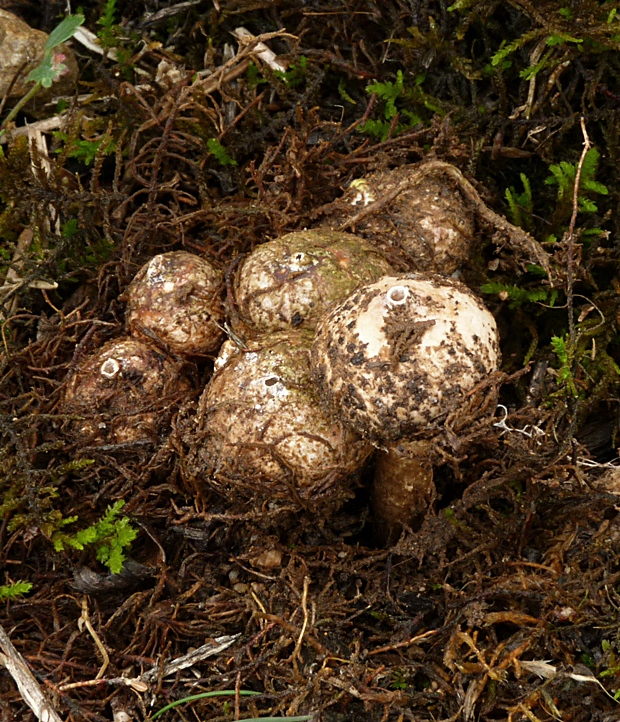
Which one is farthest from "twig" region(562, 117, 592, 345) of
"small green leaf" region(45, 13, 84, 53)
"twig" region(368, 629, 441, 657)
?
"small green leaf" region(45, 13, 84, 53)

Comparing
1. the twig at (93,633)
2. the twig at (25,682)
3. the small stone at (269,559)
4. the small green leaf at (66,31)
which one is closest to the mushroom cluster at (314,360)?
the small stone at (269,559)

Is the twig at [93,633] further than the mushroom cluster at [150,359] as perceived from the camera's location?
No

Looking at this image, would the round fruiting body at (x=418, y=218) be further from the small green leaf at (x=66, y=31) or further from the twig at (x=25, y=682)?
the twig at (x=25, y=682)

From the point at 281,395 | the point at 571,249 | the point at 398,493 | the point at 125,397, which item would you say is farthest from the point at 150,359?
the point at 571,249

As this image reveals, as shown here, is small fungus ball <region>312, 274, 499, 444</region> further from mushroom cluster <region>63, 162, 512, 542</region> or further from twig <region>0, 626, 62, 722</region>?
twig <region>0, 626, 62, 722</region>

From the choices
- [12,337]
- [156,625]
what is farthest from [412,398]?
[12,337]

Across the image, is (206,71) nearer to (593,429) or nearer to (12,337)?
(12,337)
